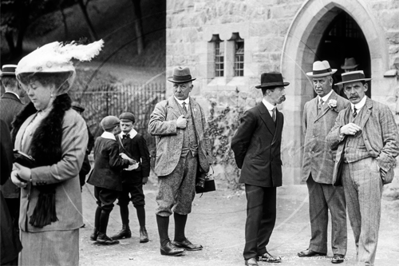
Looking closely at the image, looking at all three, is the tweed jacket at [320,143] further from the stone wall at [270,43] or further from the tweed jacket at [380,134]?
the stone wall at [270,43]

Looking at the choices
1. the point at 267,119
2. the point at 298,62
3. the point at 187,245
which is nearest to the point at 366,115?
the point at 267,119

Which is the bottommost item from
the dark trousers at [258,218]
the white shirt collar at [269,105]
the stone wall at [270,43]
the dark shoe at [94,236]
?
the dark shoe at [94,236]

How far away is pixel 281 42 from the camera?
1166 cm

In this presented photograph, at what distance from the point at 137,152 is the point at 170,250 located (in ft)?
4.81

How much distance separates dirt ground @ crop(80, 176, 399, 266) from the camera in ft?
24.1

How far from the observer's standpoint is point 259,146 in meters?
7.14

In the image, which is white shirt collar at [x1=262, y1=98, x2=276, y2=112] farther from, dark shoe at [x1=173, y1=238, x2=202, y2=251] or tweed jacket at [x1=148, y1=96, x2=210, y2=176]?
dark shoe at [x1=173, y1=238, x2=202, y2=251]

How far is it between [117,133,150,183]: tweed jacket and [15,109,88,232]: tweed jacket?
11.6 feet

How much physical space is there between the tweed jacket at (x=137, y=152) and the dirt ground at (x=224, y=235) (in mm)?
766

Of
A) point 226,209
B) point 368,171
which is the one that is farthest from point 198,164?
point 226,209

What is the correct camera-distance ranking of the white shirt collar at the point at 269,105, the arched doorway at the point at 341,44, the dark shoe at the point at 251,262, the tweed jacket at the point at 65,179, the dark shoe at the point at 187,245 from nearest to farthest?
the tweed jacket at the point at 65,179 < the dark shoe at the point at 251,262 < the white shirt collar at the point at 269,105 < the dark shoe at the point at 187,245 < the arched doorway at the point at 341,44

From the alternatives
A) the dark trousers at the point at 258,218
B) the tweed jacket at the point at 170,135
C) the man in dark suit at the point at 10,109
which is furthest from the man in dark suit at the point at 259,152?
the man in dark suit at the point at 10,109

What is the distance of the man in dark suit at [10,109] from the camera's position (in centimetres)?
594

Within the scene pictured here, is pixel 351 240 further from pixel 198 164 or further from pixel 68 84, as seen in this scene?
pixel 68 84
